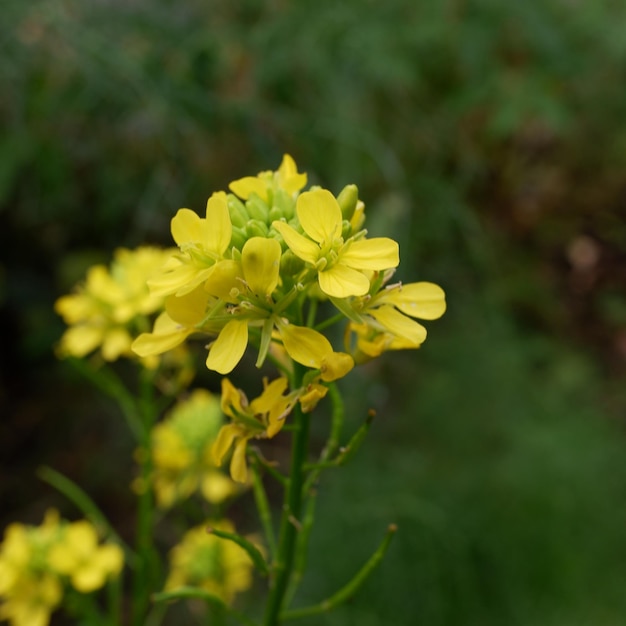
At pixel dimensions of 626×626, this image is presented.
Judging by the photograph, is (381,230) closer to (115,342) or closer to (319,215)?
(115,342)

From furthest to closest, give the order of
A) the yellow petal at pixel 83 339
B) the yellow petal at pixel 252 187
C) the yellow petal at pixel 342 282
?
1. the yellow petal at pixel 83 339
2. the yellow petal at pixel 252 187
3. the yellow petal at pixel 342 282

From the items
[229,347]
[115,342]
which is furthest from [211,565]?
[229,347]

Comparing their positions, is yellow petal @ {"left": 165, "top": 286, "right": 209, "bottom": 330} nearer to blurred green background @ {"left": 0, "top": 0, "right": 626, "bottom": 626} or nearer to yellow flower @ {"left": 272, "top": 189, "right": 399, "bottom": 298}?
yellow flower @ {"left": 272, "top": 189, "right": 399, "bottom": 298}

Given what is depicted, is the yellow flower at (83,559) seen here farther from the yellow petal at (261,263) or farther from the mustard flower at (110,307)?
the yellow petal at (261,263)

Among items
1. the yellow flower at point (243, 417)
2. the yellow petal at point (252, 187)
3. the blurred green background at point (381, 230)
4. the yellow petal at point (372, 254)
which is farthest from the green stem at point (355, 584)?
the blurred green background at point (381, 230)

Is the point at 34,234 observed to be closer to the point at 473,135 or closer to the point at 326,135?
the point at 326,135

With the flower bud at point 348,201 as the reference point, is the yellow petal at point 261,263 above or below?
below

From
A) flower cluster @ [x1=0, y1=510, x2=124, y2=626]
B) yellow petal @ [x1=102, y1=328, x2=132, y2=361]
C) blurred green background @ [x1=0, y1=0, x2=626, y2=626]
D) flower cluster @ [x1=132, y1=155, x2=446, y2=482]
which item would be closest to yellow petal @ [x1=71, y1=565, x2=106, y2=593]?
flower cluster @ [x1=0, y1=510, x2=124, y2=626]
